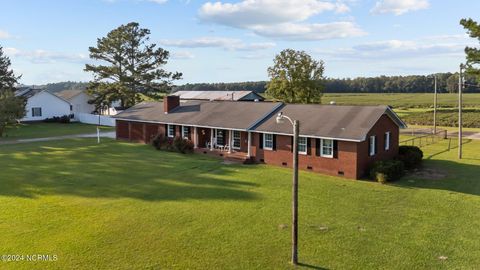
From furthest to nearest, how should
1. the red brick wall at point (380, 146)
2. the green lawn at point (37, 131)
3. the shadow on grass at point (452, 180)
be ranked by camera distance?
the green lawn at point (37, 131)
the red brick wall at point (380, 146)
the shadow on grass at point (452, 180)

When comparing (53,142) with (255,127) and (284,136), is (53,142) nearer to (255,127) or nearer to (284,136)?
(255,127)

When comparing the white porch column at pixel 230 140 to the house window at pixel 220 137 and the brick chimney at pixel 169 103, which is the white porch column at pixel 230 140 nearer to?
the house window at pixel 220 137

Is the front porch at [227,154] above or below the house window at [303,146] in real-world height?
below

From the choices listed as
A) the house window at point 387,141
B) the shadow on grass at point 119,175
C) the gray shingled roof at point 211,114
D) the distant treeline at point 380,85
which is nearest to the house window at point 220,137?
the gray shingled roof at point 211,114

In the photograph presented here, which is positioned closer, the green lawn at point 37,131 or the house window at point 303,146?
the house window at point 303,146

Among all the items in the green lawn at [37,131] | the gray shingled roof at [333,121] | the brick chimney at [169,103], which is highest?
the brick chimney at [169,103]

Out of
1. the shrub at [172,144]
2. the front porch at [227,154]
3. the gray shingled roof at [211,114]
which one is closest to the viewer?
the front porch at [227,154]
